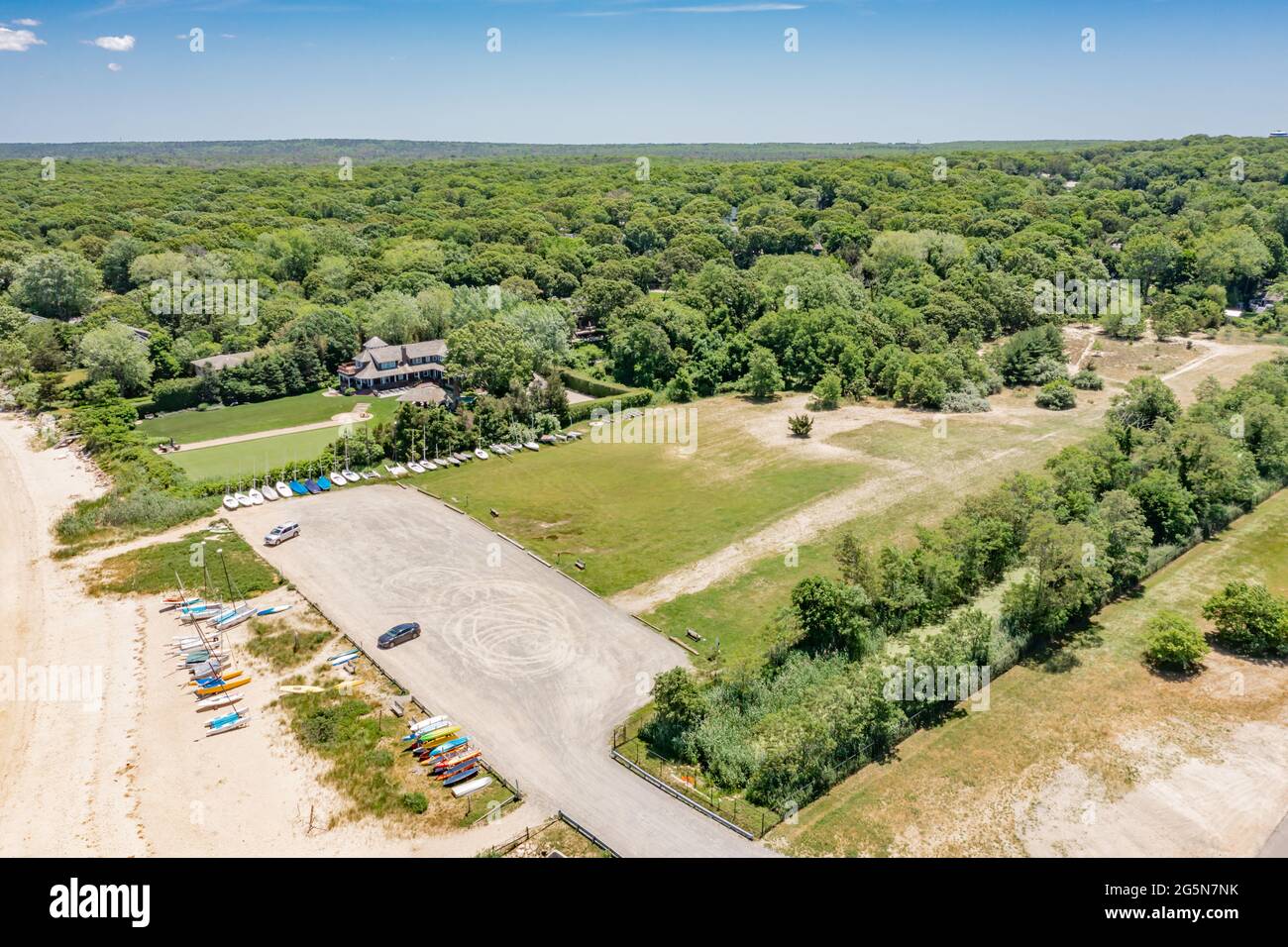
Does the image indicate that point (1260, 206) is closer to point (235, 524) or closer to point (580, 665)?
point (580, 665)

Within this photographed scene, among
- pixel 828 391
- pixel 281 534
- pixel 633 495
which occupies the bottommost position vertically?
pixel 281 534

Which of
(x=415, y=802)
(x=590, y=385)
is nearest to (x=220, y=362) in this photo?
(x=590, y=385)

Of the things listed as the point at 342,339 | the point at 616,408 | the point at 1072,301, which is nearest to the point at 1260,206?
the point at 1072,301

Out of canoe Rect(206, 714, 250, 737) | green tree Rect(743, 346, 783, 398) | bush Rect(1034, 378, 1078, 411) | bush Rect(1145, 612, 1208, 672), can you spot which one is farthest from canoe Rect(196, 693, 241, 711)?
bush Rect(1034, 378, 1078, 411)

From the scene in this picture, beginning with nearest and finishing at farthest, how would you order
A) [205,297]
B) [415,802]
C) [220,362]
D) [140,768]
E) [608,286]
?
1. [415,802]
2. [140,768]
3. [220,362]
4. [205,297]
5. [608,286]

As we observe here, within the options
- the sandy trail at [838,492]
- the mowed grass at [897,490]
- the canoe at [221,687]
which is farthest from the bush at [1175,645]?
the canoe at [221,687]

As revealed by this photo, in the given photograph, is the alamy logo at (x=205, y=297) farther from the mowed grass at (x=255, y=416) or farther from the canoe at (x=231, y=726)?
the canoe at (x=231, y=726)

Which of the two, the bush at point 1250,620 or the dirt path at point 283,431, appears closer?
the bush at point 1250,620

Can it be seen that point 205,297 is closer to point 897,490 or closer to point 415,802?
point 897,490
